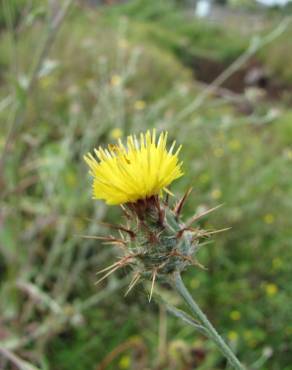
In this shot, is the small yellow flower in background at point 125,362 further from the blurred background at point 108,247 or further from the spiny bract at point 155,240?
the spiny bract at point 155,240

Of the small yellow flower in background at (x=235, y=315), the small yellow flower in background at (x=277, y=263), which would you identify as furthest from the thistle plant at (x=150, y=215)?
the small yellow flower in background at (x=277, y=263)

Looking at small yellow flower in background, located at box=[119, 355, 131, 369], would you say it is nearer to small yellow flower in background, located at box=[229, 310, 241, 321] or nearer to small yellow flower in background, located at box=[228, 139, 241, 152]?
small yellow flower in background, located at box=[229, 310, 241, 321]

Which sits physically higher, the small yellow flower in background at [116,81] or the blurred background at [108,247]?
the small yellow flower in background at [116,81]

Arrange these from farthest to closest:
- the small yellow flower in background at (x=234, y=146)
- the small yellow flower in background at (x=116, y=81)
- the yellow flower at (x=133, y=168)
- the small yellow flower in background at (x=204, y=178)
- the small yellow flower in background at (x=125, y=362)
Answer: the small yellow flower in background at (x=234, y=146) < the small yellow flower in background at (x=204, y=178) < the small yellow flower in background at (x=116, y=81) < the small yellow flower in background at (x=125, y=362) < the yellow flower at (x=133, y=168)

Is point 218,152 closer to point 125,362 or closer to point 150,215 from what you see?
point 125,362

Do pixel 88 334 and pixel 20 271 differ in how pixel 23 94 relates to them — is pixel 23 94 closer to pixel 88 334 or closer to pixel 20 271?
pixel 20 271

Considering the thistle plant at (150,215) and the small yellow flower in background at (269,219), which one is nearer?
the thistle plant at (150,215)

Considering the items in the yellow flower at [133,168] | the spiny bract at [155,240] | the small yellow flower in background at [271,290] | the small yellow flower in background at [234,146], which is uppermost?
the yellow flower at [133,168]

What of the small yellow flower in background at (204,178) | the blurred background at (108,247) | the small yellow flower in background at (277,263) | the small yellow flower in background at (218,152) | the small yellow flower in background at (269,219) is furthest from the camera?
the small yellow flower in background at (218,152)
